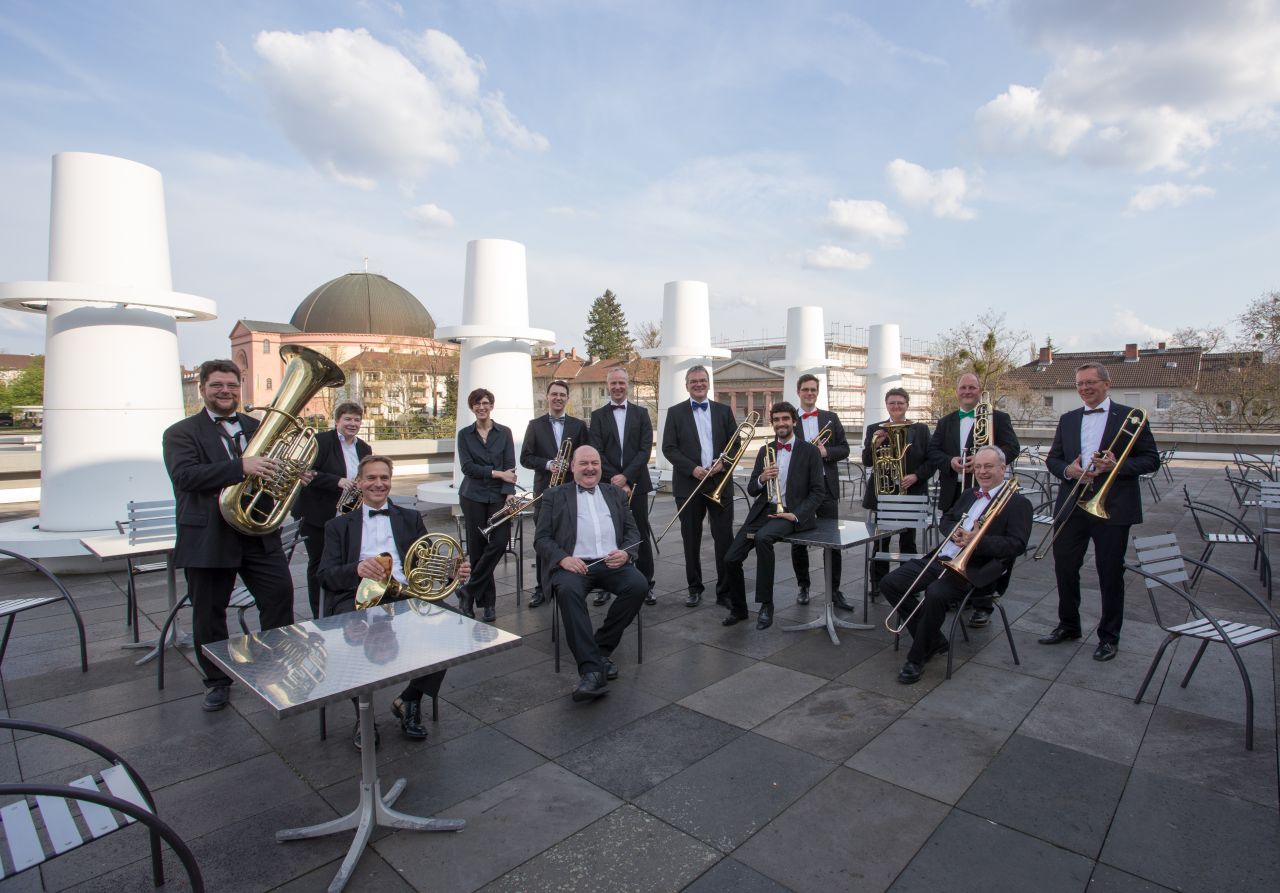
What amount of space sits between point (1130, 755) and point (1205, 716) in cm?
80

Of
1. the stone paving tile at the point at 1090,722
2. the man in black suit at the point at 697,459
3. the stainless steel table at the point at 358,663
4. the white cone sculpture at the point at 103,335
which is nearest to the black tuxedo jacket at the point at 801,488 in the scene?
the man in black suit at the point at 697,459

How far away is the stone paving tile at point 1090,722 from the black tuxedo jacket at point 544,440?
13.0 ft

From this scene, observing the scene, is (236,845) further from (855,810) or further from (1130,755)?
(1130,755)

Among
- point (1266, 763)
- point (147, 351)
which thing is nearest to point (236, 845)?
point (1266, 763)

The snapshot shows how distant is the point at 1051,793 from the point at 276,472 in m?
4.13

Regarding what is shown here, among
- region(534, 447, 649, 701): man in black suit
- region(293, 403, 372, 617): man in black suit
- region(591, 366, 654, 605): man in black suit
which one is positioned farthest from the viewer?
region(591, 366, 654, 605): man in black suit

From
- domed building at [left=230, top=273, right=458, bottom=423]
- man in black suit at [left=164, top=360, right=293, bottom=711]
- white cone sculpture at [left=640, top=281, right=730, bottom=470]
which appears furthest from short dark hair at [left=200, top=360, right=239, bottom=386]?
domed building at [left=230, top=273, right=458, bottom=423]

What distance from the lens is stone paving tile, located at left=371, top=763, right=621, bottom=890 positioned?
2.65 m

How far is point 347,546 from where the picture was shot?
13.2ft

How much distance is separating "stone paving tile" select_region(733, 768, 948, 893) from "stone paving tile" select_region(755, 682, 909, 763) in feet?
1.06

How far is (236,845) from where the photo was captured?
2824 millimetres

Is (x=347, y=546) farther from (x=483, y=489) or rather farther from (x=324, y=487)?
(x=483, y=489)

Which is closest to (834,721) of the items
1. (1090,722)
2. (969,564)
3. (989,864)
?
(989,864)

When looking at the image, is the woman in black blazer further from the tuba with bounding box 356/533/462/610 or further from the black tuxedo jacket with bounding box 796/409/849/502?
the black tuxedo jacket with bounding box 796/409/849/502
